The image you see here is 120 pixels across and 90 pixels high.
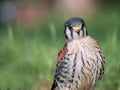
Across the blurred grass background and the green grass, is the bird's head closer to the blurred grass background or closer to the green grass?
the blurred grass background

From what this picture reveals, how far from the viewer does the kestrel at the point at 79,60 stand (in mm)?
8492

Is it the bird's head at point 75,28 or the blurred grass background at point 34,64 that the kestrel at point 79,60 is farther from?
the blurred grass background at point 34,64

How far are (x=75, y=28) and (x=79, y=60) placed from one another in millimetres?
329

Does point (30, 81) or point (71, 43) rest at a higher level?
point (71, 43)

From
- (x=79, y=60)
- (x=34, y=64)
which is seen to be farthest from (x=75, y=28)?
(x=34, y=64)

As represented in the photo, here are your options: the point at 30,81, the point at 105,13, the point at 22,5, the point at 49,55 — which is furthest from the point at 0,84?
the point at 22,5

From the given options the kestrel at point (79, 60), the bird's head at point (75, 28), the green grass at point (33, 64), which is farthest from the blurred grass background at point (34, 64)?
the bird's head at point (75, 28)

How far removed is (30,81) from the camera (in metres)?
9.59

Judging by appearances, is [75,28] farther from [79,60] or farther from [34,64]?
[34,64]

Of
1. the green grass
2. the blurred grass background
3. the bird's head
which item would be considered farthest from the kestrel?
the green grass

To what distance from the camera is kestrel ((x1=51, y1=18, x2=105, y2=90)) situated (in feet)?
27.9

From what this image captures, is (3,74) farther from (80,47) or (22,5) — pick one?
(22,5)

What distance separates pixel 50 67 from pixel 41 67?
21cm

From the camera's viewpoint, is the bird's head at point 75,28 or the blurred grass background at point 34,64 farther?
the blurred grass background at point 34,64
